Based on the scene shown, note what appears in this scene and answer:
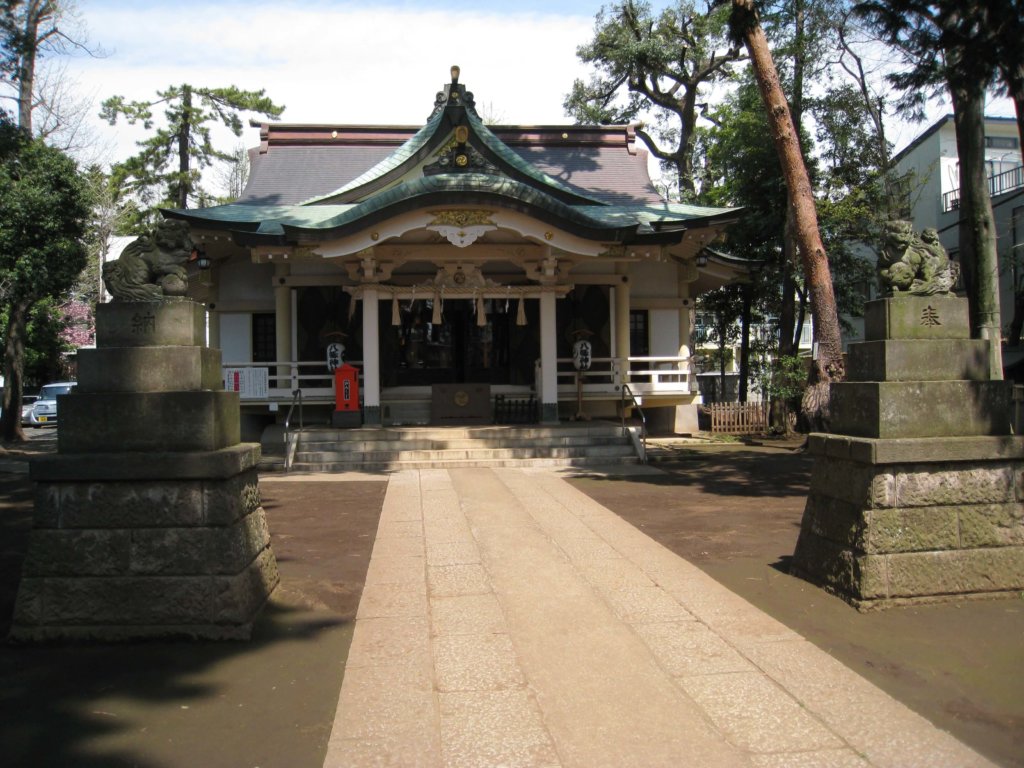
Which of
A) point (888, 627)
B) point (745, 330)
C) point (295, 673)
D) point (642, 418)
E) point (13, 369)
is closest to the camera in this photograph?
point (295, 673)

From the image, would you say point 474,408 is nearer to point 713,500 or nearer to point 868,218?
point 713,500

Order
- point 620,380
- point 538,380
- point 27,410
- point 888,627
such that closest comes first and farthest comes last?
point 888,627 < point 538,380 < point 620,380 < point 27,410

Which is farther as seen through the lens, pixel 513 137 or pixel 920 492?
pixel 513 137

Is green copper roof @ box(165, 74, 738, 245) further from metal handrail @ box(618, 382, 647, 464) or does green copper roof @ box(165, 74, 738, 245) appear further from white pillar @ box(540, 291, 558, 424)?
metal handrail @ box(618, 382, 647, 464)

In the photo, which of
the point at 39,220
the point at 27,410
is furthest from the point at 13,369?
the point at 27,410

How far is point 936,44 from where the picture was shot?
384 inches

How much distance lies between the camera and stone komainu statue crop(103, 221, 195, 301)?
5.33m

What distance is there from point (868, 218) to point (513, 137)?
10.1 metres

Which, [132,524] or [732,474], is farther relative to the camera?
[732,474]

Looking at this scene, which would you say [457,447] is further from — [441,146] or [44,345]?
[44,345]

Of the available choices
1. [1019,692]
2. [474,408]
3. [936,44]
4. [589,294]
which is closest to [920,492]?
[1019,692]

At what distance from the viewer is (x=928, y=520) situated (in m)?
5.39

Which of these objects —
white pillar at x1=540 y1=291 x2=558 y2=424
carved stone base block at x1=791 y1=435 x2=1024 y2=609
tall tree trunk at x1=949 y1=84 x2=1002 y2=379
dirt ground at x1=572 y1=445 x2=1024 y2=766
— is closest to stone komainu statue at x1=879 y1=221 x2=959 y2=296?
carved stone base block at x1=791 y1=435 x2=1024 y2=609

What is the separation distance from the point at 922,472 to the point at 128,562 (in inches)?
209
